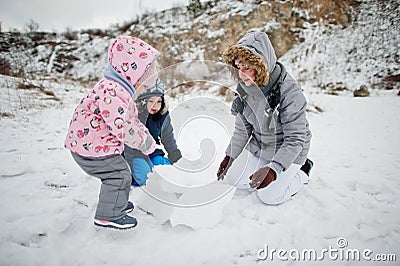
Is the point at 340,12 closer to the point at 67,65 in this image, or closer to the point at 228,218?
the point at 228,218

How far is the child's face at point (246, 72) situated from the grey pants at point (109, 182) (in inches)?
34.9

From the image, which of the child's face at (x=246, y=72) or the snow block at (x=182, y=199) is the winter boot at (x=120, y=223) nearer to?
the snow block at (x=182, y=199)

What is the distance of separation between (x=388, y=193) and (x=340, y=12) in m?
9.23

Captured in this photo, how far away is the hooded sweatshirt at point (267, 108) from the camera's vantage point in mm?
1433

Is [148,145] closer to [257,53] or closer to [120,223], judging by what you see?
[120,223]

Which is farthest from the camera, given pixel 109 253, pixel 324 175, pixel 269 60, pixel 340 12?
pixel 340 12

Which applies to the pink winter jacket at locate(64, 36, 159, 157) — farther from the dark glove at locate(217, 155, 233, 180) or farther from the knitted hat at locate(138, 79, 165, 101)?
the dark glove at locate(217, 155, 233, 180)

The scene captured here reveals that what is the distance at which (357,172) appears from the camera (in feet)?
6.82

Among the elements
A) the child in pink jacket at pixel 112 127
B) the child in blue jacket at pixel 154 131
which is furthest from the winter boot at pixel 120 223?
the child in blue jacket at pixel 154 131

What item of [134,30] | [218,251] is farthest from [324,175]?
[134,30]

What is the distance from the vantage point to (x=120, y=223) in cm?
133

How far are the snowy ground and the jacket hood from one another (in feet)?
2.53

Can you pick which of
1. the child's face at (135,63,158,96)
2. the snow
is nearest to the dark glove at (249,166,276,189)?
the snow

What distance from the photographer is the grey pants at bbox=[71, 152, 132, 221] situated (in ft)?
4.26
